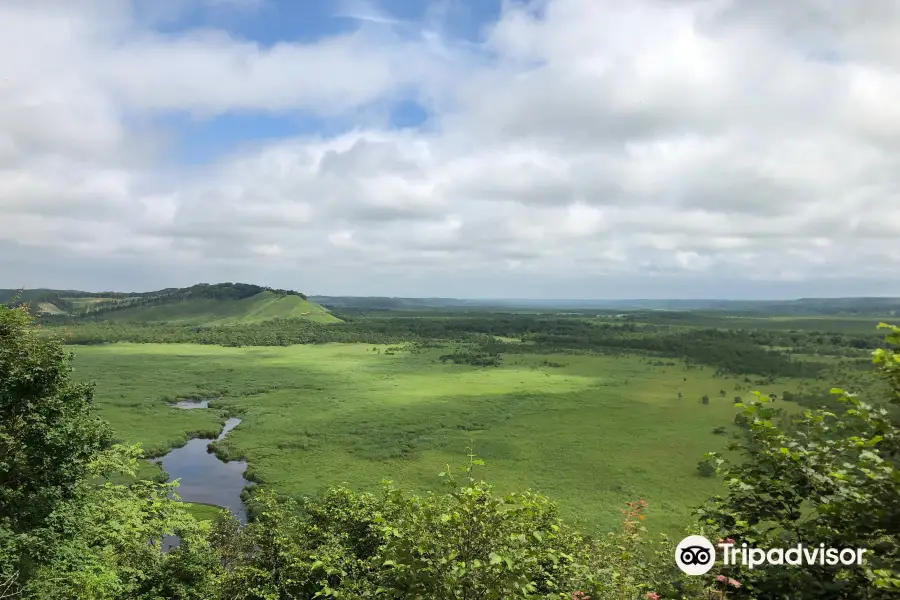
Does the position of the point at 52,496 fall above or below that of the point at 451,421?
above

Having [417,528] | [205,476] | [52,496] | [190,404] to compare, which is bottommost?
[205,476]

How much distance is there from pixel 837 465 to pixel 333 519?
54.3ft

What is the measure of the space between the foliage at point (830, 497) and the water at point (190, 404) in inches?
3514

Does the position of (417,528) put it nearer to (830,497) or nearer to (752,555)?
(752,555)

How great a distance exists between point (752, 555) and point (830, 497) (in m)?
1.46

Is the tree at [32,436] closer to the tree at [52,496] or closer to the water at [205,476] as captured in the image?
the tree at [52,496]

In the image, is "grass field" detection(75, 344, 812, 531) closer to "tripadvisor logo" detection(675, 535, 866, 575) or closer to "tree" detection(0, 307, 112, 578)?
"tree" detection(0, 307, 112, 578)

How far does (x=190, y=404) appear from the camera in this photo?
86.5 metres

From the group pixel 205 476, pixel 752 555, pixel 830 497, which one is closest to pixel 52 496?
pixel 752 555

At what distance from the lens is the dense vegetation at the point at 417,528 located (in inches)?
249

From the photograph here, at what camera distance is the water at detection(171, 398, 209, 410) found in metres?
83.6

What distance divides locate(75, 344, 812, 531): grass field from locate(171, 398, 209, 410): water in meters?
1.99

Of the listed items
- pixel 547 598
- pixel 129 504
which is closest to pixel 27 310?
pixel 129 504

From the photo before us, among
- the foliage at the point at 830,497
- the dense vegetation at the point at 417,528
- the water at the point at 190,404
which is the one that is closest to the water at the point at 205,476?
the dense vegetation at the point at 417,528
